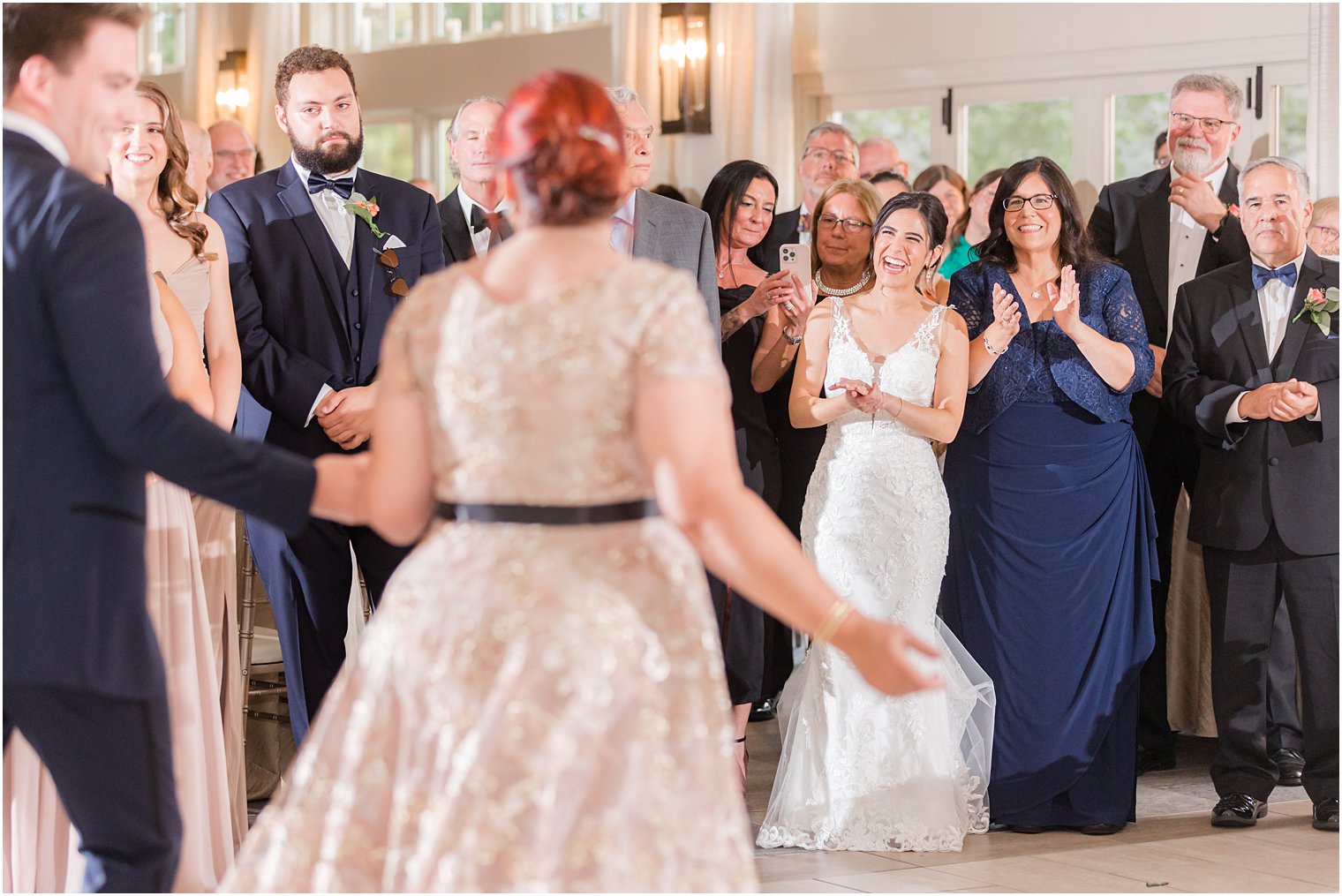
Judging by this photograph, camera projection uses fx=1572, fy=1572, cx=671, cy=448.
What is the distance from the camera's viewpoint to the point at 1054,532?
4375 millimetres

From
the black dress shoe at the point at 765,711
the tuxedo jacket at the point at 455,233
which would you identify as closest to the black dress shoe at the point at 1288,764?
the black dress shoe at the point at 765,711

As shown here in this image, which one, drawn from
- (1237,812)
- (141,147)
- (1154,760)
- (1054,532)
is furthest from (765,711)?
(141,147)

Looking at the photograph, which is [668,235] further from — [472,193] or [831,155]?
[831,155]

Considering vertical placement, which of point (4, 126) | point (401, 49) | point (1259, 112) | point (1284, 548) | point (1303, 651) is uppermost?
point (401, 49)

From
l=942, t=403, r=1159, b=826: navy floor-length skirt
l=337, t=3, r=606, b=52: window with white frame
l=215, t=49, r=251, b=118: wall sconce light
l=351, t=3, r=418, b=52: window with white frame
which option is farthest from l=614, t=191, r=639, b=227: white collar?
l=215, t=49, r=251, b=118: wall sconce light

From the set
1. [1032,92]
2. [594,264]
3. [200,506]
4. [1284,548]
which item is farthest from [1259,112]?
[594,264]

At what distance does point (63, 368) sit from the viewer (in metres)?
2.16

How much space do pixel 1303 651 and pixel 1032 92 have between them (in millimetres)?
5260

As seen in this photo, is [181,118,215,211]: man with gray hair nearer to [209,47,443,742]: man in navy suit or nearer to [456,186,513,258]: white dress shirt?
[456,186,513,258]: white dress shirt

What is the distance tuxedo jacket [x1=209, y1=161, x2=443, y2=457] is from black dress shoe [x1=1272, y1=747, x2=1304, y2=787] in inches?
119

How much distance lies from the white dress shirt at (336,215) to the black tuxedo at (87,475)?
5.46ft

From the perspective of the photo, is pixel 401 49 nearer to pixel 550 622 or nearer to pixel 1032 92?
pixel 1032 92

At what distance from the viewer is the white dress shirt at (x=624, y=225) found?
170 inches

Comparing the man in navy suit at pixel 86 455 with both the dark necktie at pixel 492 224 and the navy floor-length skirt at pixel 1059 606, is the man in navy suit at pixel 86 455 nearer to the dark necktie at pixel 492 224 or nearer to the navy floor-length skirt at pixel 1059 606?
the dark necktie at pixel 492 224
